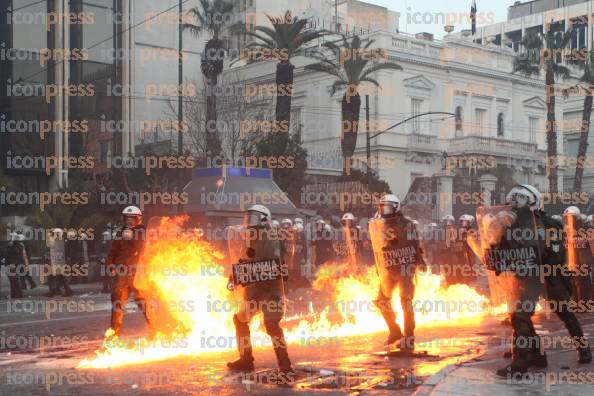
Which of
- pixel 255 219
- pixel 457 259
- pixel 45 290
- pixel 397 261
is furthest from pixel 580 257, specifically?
pixel 45 290

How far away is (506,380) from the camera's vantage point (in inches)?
349

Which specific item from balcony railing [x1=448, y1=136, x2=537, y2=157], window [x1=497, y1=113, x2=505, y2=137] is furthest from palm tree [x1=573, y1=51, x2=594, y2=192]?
window [x1=497, y1=113, x2=505, y2=137]

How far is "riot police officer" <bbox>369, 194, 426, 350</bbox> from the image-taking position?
443 inches

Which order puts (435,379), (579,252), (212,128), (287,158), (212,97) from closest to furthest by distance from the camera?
(435,379) < (579,252) < (212,97) < (212,128) < (287,158)

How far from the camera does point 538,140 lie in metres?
57.7

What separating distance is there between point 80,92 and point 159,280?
98.3 feet

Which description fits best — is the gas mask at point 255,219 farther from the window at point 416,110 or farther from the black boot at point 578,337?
the window at point 416,110

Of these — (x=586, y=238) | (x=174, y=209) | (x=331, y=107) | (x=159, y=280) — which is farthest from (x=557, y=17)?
(x=159, y=280)

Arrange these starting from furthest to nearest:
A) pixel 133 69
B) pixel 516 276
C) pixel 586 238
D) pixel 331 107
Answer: pixel 331 107 < pixel 133 69 < pixel 586 238 < pixel 516 276

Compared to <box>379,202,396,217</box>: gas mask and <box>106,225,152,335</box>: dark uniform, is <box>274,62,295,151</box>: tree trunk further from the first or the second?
<box>379,202,396,217</box>: gas mask

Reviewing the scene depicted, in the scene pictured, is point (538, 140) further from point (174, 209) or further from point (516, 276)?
point (516, 276)

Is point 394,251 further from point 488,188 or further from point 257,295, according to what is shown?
point 488,188

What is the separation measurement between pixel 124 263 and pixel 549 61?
41.6 metres

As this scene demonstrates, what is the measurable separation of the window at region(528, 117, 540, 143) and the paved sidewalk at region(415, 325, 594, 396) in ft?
160
